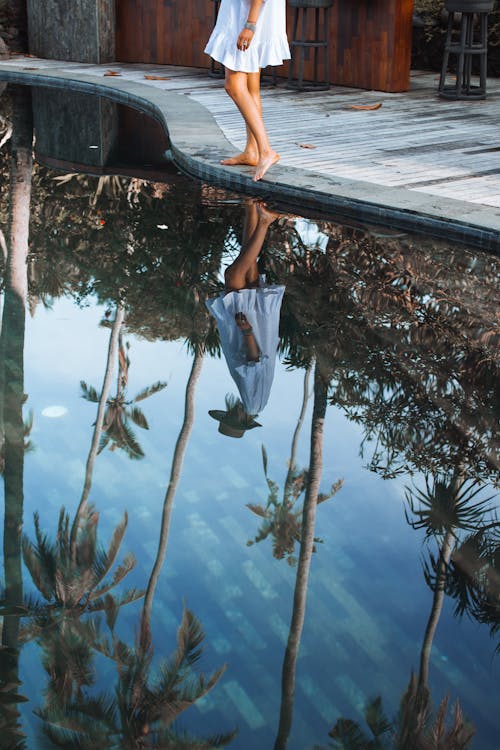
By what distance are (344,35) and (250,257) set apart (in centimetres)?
667

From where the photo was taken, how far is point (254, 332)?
425 centimetres

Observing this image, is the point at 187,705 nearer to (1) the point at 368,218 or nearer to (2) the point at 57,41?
(1) the point at 368,218

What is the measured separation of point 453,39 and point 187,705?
11331mm

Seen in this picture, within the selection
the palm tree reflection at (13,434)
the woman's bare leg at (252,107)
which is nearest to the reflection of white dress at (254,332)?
the palm tree reflection at (13,434)

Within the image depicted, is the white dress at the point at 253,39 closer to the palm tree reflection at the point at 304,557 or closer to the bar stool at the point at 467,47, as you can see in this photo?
the palm tree reflection at the point at 304,557

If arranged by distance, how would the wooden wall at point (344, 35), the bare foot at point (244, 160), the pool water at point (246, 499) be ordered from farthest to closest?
the wooden wall at point (344, 35) < the bare foot at point (244, 160) < the pool water at point (246, 499)

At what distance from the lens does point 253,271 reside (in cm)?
500

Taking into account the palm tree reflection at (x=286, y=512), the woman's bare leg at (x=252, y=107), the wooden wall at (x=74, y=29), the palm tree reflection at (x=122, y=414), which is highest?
the wooden wall at (x=74, y=29)

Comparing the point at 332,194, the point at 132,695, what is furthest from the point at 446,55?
the point at 132,695

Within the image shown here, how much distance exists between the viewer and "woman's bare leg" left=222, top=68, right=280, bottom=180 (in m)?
6.31

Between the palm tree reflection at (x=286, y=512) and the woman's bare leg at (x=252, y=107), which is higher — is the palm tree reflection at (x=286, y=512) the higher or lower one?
the lower one

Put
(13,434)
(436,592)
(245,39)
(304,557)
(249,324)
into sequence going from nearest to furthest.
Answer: (436,592)
(304,557)
(13,434)
(249,324)
(245,39)

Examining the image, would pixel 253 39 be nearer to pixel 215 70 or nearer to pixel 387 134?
pixel 387 134

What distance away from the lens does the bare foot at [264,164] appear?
21.2 ft
